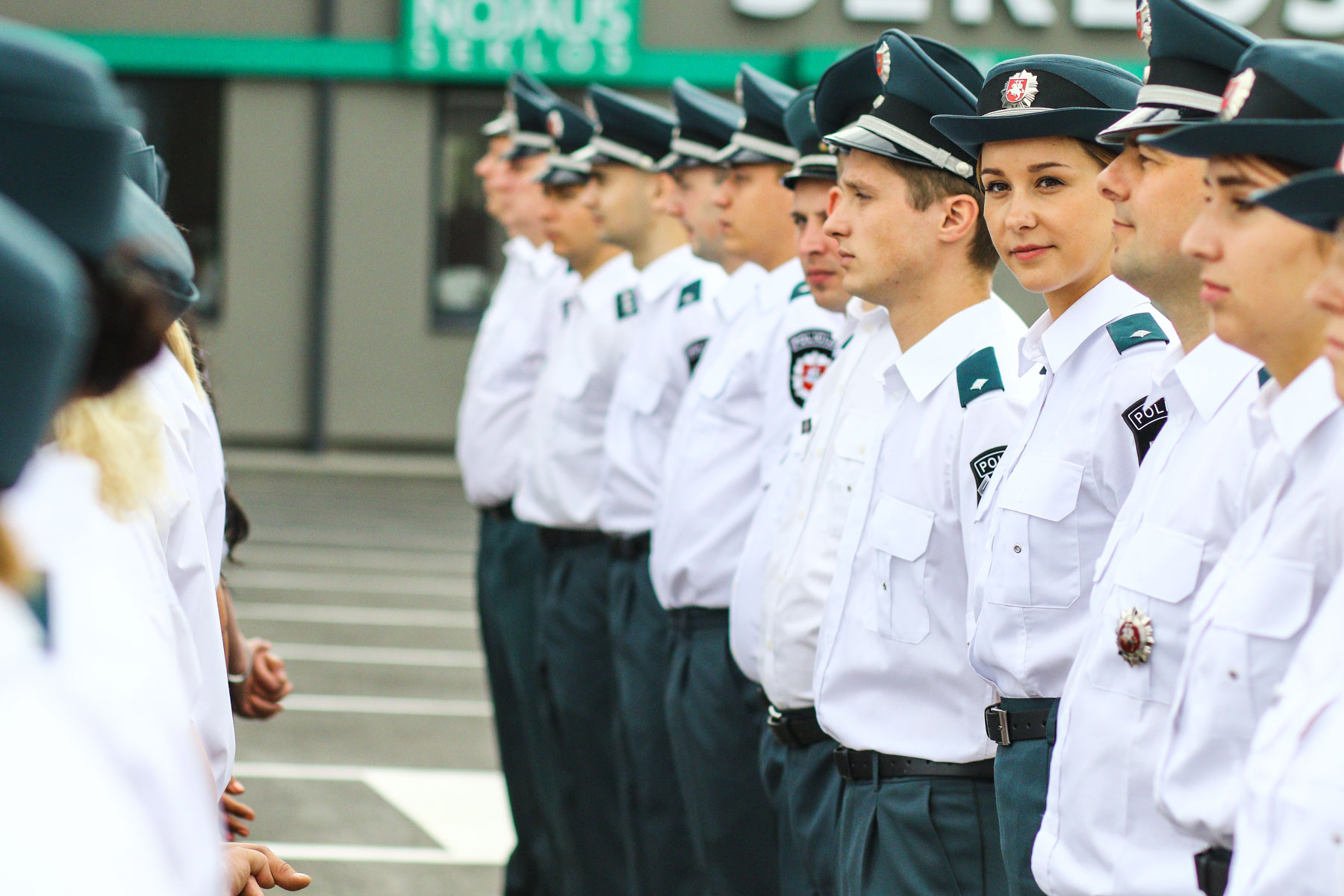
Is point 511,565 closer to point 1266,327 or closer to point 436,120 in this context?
point 1266,327

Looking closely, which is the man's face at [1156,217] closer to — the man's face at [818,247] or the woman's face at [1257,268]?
the woman's face at [1257,268]

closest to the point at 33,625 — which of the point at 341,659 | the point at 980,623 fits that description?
the point at 980,623

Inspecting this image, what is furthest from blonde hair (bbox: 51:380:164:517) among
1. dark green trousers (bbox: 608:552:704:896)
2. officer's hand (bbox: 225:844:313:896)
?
dark green trousers (bbox: 608:552:704:896)

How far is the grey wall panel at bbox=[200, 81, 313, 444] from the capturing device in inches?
635

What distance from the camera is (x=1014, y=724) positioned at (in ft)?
9.12

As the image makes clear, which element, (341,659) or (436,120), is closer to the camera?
(341,659)

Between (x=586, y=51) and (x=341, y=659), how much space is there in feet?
28.4

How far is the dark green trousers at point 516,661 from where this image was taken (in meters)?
5.80

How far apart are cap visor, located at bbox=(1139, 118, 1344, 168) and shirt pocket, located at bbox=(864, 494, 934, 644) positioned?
111 cm

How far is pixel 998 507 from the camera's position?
2.81m

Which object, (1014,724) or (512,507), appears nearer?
(1014,724)

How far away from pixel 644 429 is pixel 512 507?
1234 mm

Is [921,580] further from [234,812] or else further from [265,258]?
[265,258]

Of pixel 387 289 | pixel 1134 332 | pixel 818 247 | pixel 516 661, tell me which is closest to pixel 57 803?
pixel 1134 332
